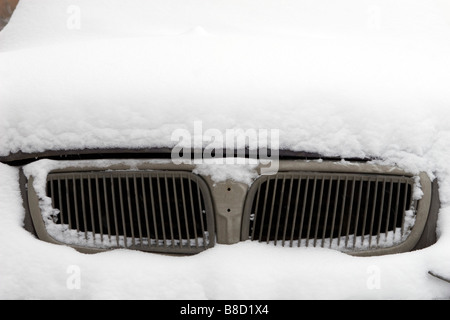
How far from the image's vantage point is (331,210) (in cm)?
154

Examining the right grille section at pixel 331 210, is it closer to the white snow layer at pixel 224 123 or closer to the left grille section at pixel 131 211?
the white snow layer at pixel 224 123

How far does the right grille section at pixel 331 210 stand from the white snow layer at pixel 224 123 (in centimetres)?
6

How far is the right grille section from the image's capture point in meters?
1.51

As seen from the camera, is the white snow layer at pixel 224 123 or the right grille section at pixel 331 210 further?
the right grille section at pixel 331 210

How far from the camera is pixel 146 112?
1.51 meters

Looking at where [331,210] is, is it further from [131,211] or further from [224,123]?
[131,211]

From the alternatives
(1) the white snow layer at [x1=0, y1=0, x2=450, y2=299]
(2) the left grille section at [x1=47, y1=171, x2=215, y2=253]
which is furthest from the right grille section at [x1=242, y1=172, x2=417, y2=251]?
(2) the left grille section at [x1=47, y1=171, x2=215, y2=253]

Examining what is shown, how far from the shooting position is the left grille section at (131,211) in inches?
60.0

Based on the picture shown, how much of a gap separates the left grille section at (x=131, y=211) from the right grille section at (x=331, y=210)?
161 mm

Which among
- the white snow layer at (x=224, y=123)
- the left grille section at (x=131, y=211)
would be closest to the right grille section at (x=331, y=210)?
the white snow layer at (x=224, y=123)

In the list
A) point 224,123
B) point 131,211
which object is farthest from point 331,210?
point 131,211

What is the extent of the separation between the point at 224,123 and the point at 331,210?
426 millimetres
